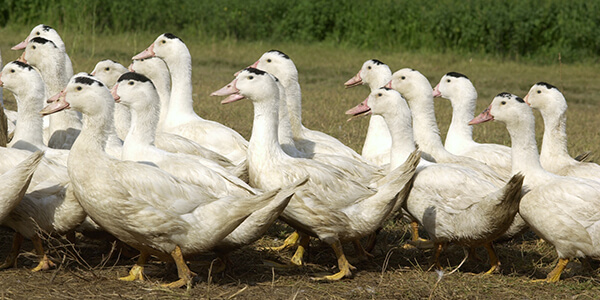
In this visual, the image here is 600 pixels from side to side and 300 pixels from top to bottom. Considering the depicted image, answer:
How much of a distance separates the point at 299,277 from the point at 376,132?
3004mm

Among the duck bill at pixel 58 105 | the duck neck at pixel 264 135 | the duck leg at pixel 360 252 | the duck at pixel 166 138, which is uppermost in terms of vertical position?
the duck bill at pixel 58 105

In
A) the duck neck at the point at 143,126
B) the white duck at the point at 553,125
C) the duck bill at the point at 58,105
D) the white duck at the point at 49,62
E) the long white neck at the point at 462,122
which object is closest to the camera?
the duck bill at the point at 58,105

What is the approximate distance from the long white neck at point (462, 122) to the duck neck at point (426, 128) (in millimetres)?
820

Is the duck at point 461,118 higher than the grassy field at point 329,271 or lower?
higher

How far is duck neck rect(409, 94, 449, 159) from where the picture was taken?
7281 millimetres

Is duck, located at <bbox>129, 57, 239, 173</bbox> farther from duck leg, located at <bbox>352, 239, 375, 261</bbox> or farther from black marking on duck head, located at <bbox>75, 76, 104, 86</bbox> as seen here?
black marking on duck head, located at <bbox>75, 76, 104, 86</bbox>

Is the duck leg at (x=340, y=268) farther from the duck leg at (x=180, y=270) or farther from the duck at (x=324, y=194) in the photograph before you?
the duck leg at (x=180, y=270)

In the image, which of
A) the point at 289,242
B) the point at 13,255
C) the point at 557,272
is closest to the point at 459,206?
the point at 557,272

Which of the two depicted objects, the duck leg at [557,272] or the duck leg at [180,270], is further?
the duck leg at [557,272]

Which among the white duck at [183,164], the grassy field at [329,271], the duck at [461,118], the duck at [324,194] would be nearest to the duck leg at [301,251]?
the duck at [324,194]

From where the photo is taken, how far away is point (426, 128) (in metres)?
7.36

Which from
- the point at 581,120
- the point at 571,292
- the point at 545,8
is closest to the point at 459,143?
the point at 571,292

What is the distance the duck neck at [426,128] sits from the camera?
728 cm

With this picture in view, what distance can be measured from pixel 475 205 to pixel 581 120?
28.1 ft
